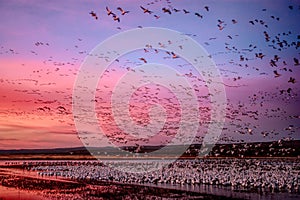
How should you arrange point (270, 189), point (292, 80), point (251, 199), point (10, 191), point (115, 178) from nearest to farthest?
point (292, 80), point (251, 199), point (270, 189), point (10, 191), point (115, 178)

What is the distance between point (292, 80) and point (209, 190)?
45.7ft

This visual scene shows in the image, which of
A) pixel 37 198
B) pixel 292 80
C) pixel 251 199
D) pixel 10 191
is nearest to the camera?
pixel 292 80

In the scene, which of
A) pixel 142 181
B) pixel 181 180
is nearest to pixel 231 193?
pixel 181 180

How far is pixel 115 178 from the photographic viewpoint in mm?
39906

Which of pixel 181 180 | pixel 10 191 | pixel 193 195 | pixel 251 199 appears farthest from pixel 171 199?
pixel 10 191

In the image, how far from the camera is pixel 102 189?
31.0 m

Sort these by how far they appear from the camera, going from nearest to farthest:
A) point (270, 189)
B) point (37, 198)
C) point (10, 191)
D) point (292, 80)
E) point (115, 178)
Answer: point (292, 80) < point (37, 198) < point (270, 189) < point (10, 191) < point (115, 178)

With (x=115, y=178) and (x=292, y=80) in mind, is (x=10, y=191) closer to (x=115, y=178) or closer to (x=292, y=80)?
(x=115, y=178)

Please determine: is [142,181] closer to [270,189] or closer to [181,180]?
[181,180]

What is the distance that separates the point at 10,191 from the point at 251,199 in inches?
634

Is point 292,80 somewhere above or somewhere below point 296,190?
above

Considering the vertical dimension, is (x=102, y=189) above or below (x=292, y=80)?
below

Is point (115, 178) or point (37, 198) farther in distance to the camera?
point (115, 178)

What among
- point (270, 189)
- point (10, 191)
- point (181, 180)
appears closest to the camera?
point (270, 189)
